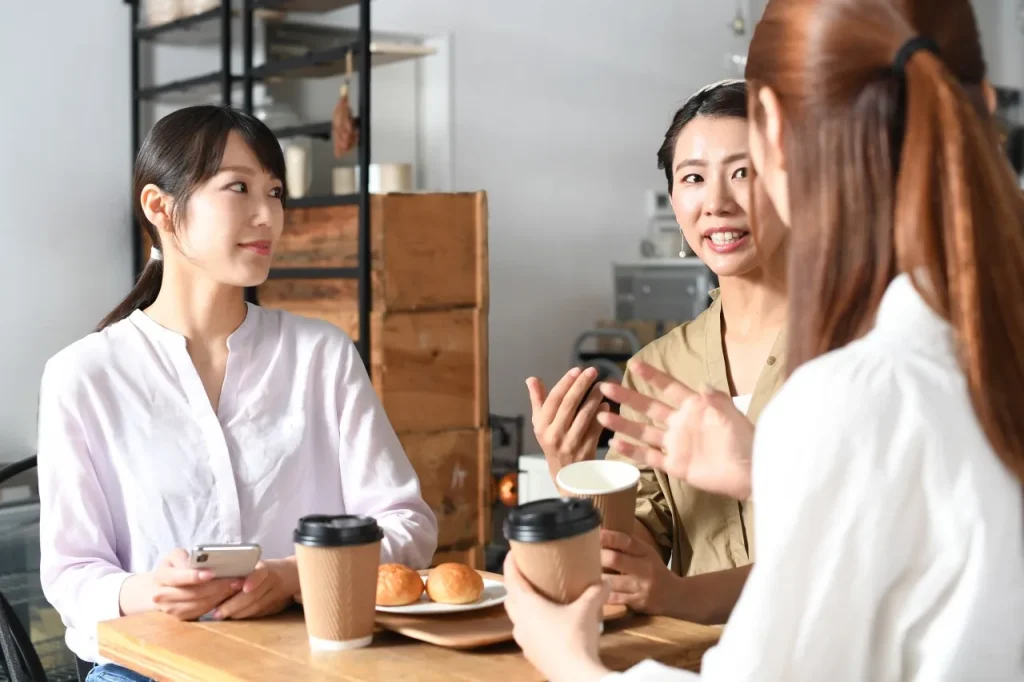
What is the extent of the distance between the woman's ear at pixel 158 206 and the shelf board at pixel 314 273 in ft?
5.90

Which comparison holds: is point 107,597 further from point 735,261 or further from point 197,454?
point 735,261

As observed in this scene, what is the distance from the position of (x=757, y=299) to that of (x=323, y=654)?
87 cm

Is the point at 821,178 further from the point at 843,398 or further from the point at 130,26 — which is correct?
the point at 130,26

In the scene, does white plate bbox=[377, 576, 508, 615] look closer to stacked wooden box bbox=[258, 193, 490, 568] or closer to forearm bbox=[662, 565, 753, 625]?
forearm bbox=[662, 565, 753, 625]

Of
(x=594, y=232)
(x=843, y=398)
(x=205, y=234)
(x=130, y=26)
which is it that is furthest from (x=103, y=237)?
(x=843, y=398)

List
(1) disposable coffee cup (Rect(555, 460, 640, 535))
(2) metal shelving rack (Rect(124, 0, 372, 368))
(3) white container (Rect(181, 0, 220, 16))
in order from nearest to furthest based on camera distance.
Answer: (1) disposable coffee cup (Rect(555, 460, 640, 535)) < (2) metal shelving rack (Rect(124, 0, 372, 368)) < (3) white container (Rect(181, 0, 220, 16))

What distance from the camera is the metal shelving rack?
3.78m

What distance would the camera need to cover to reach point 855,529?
840 millimetres

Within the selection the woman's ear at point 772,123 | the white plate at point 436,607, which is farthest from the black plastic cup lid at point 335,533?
the woman's ear at point 772,123

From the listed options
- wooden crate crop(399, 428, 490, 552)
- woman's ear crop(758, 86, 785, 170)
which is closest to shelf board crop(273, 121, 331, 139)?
wooden crate crop(399, 428, 490, 552)

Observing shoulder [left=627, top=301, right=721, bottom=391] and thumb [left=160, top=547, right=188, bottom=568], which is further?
shoulder [left=627, top=301, right=721, bottom=391]

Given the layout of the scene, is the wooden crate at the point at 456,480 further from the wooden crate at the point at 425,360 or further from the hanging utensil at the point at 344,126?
the hanging utensil at the point at 344,126

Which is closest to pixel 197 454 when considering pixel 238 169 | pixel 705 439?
pixel 238 169

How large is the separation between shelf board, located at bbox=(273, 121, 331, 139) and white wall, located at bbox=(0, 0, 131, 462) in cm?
83
